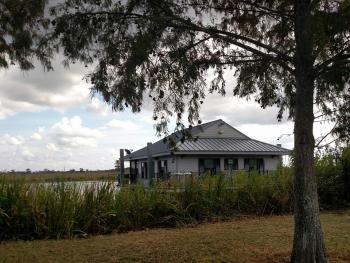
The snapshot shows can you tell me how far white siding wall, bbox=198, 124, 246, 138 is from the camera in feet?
110

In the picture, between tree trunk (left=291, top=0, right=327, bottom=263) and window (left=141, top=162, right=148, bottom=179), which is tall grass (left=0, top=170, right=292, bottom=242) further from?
window (left=141, top=162, right=148, bottom=179)

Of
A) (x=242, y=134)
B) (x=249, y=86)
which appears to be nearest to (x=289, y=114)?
(x=249, y=86)

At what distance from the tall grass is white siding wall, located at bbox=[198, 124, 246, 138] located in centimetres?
1762

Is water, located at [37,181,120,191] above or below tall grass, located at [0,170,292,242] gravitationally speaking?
above

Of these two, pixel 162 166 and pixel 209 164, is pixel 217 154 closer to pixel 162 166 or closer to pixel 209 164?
pixel 209 164

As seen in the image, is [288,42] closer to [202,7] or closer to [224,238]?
[202,7]

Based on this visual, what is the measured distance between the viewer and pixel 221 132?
3394 centimetres

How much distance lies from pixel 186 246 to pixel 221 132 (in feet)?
80.0

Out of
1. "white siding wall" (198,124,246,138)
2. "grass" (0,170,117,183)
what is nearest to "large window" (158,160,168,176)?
"white siding wall" (198,124,246,138)

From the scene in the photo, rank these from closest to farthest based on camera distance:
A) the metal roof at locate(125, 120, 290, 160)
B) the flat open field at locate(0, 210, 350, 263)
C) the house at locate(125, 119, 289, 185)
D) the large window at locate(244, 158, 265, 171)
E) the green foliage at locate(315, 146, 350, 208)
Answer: the flat open field at locate(0, 210, 350, 263), the green foliage at locate(315, 146, 350, 208), the metal roof at locate(125, 120, 290, 160), the house at locate(125, 119, 289, 185), the large window at locate(244, 158, 265, 171)

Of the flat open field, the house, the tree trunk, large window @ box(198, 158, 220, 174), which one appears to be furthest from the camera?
large window @ box(198, 158, 220, 174)

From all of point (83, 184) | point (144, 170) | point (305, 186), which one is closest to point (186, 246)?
point (305, 186)

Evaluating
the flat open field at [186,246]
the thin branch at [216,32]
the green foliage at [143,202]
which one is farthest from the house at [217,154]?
the thin branch at [216,32]

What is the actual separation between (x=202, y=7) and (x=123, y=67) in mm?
1814
